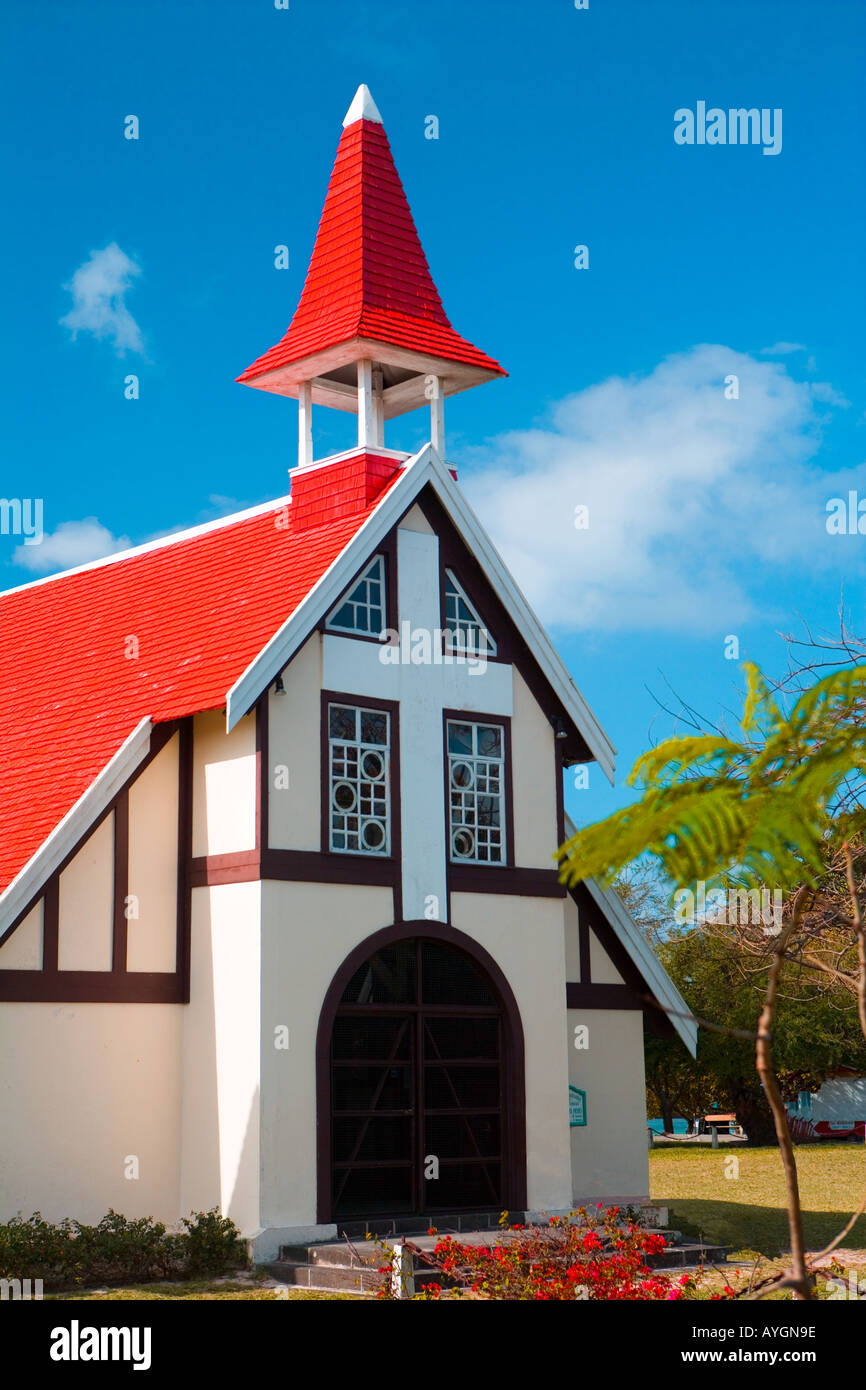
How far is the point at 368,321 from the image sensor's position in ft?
66.1

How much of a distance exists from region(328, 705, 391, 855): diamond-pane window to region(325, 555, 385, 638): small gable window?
97 cm

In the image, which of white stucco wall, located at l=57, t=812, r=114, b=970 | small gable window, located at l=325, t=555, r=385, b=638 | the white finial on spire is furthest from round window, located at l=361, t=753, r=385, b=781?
the white finial on spire

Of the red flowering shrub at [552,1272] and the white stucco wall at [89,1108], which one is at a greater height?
the white stucco wall at [89,1108]

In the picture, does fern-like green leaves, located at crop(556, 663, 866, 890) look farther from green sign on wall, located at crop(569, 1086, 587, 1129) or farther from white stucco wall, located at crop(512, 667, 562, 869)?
green sign on wall, located at crop(569, 1086, 587, 1129)

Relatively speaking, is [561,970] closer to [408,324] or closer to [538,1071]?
[538,1071]

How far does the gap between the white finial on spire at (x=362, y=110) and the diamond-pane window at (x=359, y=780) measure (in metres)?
9.17

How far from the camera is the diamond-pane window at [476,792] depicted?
19.2 meters

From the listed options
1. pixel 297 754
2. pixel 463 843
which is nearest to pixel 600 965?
pixel 463 843

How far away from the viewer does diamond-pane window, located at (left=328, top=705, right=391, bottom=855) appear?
1812 centimetres

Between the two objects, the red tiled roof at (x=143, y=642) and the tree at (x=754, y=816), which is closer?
the tree at (x=754, y=816)

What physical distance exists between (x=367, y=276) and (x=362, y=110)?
3110 millimetres

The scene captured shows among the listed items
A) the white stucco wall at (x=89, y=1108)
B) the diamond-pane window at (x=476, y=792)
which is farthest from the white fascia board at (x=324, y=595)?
the white stucco wall at (x=89, y=1108)

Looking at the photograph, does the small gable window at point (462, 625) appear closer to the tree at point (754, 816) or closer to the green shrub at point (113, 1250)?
the green shrub at point (113, 1250)
